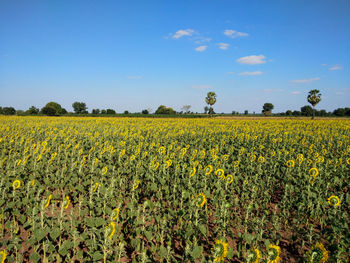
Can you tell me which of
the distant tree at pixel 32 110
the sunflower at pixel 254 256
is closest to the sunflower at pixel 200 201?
the sunflower at pixel 254 256

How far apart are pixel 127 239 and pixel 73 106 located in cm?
13305

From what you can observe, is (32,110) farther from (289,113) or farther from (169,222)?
(289,113)

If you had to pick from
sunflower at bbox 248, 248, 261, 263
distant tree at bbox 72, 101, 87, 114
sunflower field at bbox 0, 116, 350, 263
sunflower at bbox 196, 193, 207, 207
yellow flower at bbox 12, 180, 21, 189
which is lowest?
sunflower field at bbox 0, 116, 350, 263

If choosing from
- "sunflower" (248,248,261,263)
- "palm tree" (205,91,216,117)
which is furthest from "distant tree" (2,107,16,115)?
"sunflower" (248,248,261,263)

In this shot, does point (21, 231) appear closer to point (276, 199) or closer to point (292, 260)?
point (292, 260)

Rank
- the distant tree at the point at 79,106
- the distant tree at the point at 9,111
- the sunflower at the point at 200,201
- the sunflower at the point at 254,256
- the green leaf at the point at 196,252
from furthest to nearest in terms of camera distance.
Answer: the distant tree at the point at 79,106 < the distant tree at the point at 9,111 < the sunflower at the point at 200,201 < the green leaf at the point at 196,252 < the sunflower at the point at 254,256

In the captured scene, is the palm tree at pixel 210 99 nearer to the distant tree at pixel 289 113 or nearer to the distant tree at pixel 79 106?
the distant tree at pixel 289 113

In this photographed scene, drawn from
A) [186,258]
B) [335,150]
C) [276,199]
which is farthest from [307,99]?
[186,258]

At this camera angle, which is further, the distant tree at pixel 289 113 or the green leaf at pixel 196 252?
the distant tree at pixel 289 113

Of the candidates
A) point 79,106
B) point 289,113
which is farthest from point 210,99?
point 79,106

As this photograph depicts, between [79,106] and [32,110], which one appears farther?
[79,106]

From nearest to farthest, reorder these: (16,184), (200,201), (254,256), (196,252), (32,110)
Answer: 1. (254,256)
2. (196,252)
3. (200,201)
4. (16,184)
5. (32,110)

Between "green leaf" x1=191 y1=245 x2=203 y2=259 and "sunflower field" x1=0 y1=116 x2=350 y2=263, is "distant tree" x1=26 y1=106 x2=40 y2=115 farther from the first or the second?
"green leaf" x1=191 y1=245 x2=203 y2=259

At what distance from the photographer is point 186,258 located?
3.55 m
